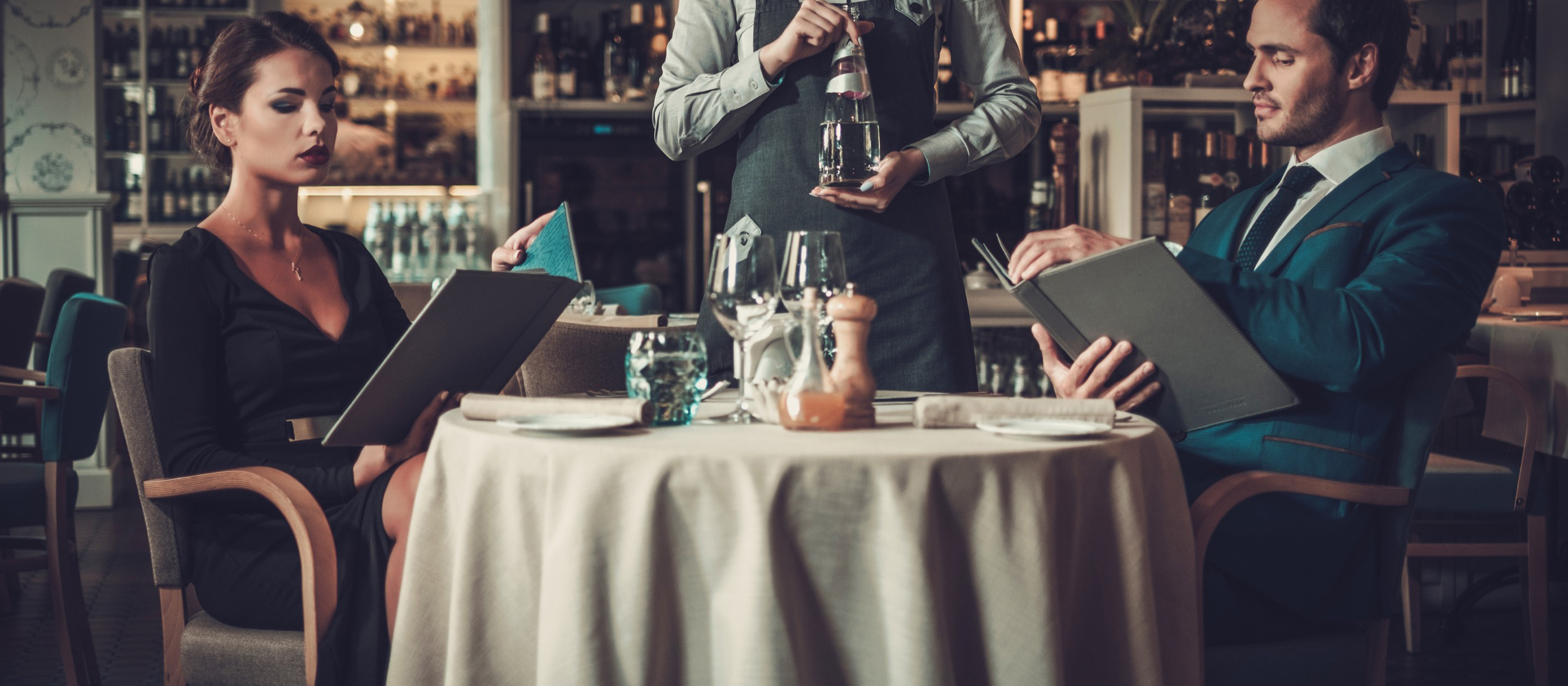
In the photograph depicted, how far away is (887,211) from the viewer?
2.09m

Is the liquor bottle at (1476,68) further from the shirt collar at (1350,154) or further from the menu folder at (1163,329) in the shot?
the menu folder at (1163,329)

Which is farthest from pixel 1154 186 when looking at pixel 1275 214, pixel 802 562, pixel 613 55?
pixel 802 562

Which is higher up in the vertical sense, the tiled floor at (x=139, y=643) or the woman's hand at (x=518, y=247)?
the woman's hand at (x=518, y=247)

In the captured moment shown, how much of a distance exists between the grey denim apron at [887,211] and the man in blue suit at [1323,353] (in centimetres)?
41

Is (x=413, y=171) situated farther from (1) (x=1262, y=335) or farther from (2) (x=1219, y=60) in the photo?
(1) (x=1262, y=335)

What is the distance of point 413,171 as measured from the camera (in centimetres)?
714

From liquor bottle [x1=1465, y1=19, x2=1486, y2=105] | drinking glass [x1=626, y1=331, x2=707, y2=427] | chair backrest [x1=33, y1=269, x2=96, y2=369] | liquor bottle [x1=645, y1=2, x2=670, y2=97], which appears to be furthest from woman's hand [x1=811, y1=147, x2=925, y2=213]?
liquor bottle [x1=1465, y1=19, x2=1486, y2=105]

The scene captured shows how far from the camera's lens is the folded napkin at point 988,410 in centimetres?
132

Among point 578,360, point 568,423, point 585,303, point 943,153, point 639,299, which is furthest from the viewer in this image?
point 639,299

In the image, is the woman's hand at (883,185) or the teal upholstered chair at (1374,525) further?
the woman's hand at (883,185)

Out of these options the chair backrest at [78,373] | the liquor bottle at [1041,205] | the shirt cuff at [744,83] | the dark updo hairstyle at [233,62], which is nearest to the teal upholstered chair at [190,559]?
the dark updo hairstyle at [233,62]

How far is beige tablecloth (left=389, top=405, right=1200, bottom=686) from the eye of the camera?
44.9 inches

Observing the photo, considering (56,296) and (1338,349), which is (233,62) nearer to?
(1338,349)

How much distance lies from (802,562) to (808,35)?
39.8 inches
